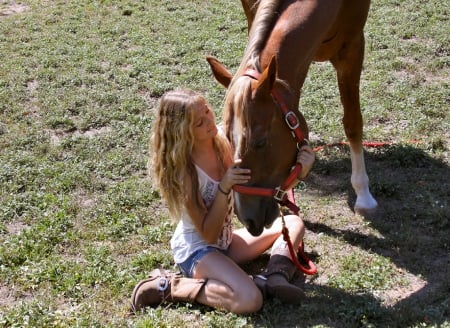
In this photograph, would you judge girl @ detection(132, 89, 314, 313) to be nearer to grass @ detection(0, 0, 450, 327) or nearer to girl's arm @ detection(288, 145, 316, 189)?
girl's arm @ detection(288, 145, 316, 189)

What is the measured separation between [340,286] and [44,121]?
156 inches

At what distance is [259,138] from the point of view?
10.4 feet

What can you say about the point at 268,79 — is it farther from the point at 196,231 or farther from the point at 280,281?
the point at 280,281

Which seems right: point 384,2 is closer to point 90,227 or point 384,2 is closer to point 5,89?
point 5,89

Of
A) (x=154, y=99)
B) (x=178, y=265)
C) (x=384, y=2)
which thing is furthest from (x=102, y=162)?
(x=384, y=2)

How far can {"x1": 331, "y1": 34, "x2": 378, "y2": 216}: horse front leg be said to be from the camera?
14.6 feet

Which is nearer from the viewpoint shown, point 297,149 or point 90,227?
point 297,149

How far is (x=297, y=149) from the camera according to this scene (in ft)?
11.1

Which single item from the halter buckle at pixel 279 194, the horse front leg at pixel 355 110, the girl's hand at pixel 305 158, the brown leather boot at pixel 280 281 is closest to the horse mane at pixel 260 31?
the girl's hand at pixel 305 158

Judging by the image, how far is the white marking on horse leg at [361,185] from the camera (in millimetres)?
4457

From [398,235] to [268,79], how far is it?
1.64m

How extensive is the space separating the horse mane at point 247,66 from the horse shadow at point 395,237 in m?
1.03

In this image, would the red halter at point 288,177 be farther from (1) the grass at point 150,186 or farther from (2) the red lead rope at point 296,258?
(1) the grass at point 150,186

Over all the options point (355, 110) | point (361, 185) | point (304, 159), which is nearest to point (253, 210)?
point (304, 159)
